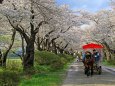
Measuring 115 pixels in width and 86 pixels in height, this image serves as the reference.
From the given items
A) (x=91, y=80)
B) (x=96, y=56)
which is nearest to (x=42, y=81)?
(x=91, y=80)

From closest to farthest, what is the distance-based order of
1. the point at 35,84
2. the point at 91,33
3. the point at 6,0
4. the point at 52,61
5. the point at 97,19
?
the point at 35,84 → the point at 6,0 → the point at 52,61 → the point at 97,19 → the point at 91,33

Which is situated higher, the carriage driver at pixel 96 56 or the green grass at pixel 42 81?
the carriage driver at pixel 96 56

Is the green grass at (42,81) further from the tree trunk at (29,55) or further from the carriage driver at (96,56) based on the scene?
the tree trunk at (29,55)

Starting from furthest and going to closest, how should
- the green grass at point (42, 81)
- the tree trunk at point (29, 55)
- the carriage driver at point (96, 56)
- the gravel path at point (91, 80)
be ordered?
the tree trunk at point (29, 55) < the carriage driver at point (96, 56) < the gravel path at point (91, 80) < the green grass at point (42, 81)

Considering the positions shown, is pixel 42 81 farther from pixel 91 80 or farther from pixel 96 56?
pixel 96 56

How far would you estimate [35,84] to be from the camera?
68.0 ft

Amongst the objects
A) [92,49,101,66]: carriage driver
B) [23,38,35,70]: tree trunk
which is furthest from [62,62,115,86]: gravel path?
[23,38,35,70]: tree trunk

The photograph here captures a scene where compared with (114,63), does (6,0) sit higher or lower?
higher

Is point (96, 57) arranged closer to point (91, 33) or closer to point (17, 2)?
point (17, 2)

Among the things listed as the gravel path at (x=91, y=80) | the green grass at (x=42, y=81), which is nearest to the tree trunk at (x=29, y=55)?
the gravel path at (x=91, y=80)

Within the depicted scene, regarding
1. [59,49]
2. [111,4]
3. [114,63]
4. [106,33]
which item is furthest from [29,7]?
[59,49]

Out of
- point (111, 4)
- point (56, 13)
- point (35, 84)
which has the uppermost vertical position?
point (111, 4)

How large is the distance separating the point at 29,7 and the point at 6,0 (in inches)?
85.2

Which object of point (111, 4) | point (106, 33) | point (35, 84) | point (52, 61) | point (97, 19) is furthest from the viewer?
point (97, 19)
